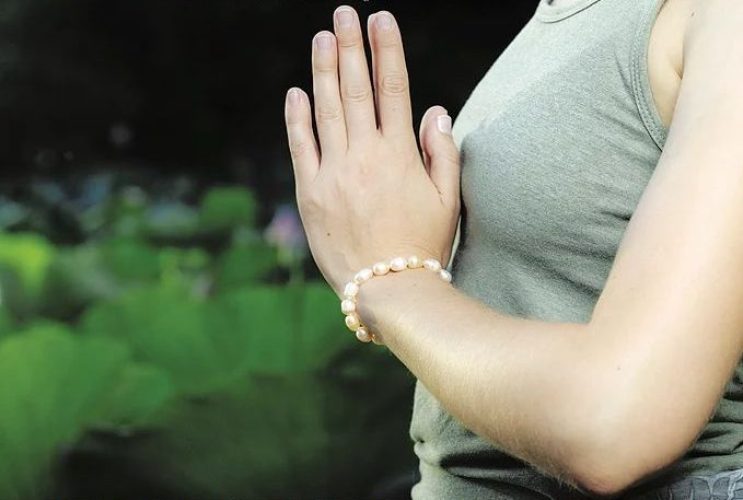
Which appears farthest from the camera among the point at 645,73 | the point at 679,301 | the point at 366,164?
the point at 366,164

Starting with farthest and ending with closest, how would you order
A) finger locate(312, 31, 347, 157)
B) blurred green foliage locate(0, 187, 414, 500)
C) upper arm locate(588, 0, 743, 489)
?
blurred green foliage locate(0, 187, 414, 500) → finger locate(312, 31, 347, 157) → upper arm locate(588, 0, 743, 489)

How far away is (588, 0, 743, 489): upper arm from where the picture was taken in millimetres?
569

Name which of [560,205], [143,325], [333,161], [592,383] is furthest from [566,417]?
[143,325]

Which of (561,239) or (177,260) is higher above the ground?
(561,239)

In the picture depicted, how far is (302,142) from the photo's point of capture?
82cm

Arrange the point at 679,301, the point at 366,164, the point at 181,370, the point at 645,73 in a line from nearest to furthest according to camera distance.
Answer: the point at 679,301, the point at 645,73, the point at 366,164, the point at 181,370

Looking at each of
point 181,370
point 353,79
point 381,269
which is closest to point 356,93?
point 353,79

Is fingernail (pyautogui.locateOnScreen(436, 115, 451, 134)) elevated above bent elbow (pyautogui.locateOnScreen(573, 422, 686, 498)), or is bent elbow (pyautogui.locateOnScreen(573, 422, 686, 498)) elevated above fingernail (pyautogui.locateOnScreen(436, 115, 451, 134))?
fingernail (pyautogui.locateOnScreen(436, 115, 451, 134))

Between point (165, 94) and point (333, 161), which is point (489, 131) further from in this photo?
point (165, 94)

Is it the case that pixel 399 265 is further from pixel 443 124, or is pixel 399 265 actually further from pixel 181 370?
pixel 181 370

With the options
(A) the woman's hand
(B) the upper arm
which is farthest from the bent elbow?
(A) the woman's hand

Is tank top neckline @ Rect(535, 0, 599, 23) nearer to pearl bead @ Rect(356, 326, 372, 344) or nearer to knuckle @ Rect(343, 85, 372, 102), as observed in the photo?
knuckle @ Rect(343, 85, 372, 102)

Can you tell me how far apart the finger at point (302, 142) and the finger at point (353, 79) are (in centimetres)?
4

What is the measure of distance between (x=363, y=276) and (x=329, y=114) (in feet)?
0.45
